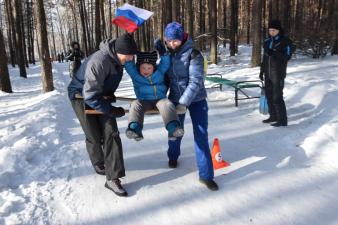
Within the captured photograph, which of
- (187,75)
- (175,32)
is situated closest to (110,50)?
(175,32)

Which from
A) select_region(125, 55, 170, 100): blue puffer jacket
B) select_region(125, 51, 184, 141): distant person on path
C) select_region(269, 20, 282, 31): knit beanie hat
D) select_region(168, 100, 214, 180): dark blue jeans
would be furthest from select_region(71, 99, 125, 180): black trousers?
select_region(269, 20, 282, 31): knit beanie hat

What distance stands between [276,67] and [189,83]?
3.22 m

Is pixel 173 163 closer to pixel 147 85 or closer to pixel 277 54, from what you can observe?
pixel 147 85

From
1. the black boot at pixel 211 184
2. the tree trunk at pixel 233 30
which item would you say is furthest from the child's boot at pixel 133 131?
the tree trunk at pixel 233 30

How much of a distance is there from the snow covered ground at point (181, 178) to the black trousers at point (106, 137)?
0.32 meters

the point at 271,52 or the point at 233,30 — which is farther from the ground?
the point at 233,30

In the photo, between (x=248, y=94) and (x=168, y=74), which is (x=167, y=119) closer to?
(x=168, y=74)

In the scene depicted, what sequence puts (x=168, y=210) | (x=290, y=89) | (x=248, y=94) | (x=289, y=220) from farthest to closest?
(x=248, y=94) < (x=290, y=89) < (x=168, y=210) < (x=289, y=220)

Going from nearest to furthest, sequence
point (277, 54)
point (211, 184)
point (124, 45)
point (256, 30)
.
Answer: point (124, 45)
point (211, 184)
point (277, 54)
point (256, 30)

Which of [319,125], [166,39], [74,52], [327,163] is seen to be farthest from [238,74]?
[166,39]

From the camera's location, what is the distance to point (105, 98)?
12.5ft

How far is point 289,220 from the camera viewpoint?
11.0 ft

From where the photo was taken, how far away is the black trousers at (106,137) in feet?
12.8

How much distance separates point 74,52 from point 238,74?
6089 mm
